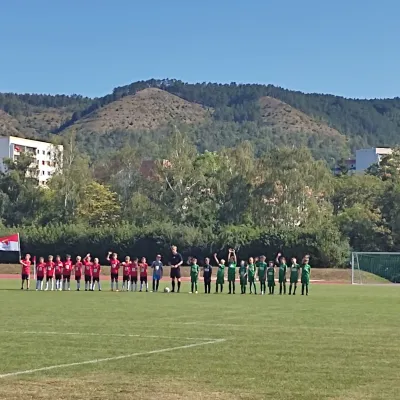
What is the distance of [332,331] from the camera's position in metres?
17.7

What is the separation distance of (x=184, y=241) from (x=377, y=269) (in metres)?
20.1

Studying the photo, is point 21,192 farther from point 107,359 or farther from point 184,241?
point 107,359

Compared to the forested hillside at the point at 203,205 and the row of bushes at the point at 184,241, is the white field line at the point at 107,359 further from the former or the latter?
the forested hillside at the point at 203,205

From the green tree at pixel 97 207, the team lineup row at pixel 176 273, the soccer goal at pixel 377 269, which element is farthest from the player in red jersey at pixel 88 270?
the green tree at pixel 97 207

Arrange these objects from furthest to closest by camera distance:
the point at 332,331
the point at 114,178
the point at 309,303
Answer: the point at 114,178
the point at 309,303
the point at 332,331

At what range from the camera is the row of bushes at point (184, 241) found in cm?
6625

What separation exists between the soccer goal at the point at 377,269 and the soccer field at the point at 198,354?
31.4m

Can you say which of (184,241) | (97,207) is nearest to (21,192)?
(97,207)

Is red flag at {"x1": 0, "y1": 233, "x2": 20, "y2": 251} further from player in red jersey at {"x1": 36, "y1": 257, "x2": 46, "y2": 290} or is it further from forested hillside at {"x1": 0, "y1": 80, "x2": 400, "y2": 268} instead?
forested hillside at {"x1": 0, "y1": 80, "x2": 400, "y2": 268}

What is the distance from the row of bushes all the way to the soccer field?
1673 inches

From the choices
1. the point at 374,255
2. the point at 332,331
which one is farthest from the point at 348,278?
the point at 332,331

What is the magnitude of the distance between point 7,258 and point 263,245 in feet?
66.5

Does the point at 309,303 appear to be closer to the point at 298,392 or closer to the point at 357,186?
the point at 298,392

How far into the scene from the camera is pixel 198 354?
45.5 ft
